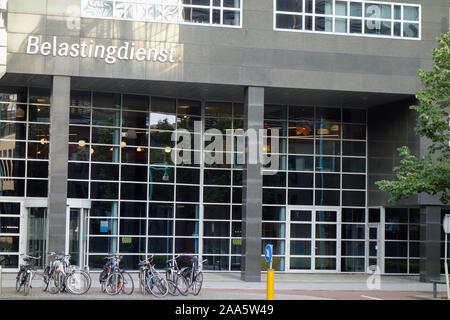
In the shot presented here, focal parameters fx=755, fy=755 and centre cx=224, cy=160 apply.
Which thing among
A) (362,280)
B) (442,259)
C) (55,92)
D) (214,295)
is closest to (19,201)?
(55,92)

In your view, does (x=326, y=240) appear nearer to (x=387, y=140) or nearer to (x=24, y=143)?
(x=387, y=140)

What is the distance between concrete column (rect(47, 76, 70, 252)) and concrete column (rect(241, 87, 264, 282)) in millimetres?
6554

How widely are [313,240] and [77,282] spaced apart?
14.1m

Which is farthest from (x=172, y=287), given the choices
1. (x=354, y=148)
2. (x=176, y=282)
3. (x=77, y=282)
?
(x=354, y=148)

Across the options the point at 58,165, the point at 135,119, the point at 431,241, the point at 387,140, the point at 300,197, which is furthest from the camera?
the point at 300,197

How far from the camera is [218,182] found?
32031mm

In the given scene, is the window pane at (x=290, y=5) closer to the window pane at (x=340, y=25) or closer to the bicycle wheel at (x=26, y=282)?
the window pane at (x=340, y=25)

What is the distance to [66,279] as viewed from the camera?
2141 cm

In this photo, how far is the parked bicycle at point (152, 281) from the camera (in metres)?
21.1

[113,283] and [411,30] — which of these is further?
[411,30]

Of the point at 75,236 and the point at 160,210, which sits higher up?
the point at 160,210

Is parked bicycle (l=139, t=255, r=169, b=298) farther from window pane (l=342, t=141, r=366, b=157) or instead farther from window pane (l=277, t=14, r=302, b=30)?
window pane (l=342, t=141, r=366, b=157)

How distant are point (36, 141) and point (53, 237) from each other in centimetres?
516

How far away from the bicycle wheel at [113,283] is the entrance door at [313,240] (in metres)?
12.5
